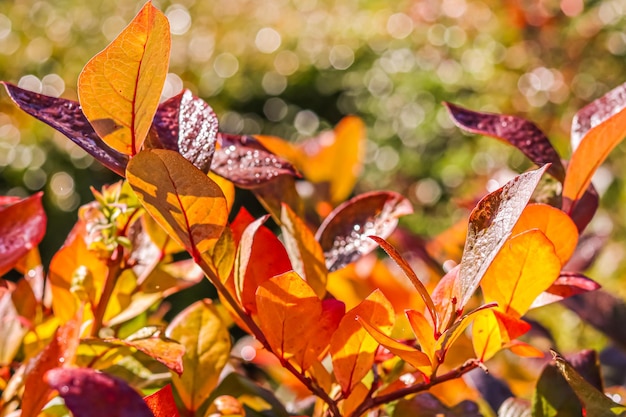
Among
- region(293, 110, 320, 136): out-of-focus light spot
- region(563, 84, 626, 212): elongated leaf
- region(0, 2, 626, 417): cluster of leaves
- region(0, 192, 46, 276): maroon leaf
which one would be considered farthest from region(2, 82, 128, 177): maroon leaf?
region(293, 110, 320, 136): out-of-focus light spot

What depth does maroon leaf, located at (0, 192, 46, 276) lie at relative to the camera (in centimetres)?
60

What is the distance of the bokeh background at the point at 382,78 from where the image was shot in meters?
2.50

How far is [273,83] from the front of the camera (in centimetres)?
320

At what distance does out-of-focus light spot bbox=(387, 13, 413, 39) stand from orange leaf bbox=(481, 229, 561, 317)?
2.96 meters

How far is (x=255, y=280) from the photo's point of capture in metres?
0.56

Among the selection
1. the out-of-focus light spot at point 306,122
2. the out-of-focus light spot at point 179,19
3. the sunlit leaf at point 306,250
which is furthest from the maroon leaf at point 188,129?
the out-of-focus light spot at point 179,19

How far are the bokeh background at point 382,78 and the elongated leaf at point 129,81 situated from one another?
5.95 feet

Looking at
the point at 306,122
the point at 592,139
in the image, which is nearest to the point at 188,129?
the point at 592,139

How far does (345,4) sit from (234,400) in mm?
3899

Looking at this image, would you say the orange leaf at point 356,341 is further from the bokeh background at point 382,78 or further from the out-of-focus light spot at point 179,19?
the out-of-focus light spot at point 179,19

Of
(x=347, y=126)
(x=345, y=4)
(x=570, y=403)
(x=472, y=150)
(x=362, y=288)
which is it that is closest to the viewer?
(x=570, y=403)

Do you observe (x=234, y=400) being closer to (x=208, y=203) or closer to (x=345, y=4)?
(x=208, y=203)

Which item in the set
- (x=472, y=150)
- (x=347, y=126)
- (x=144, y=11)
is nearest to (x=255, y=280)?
(x=144, y=11)

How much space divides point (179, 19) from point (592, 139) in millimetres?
3528
